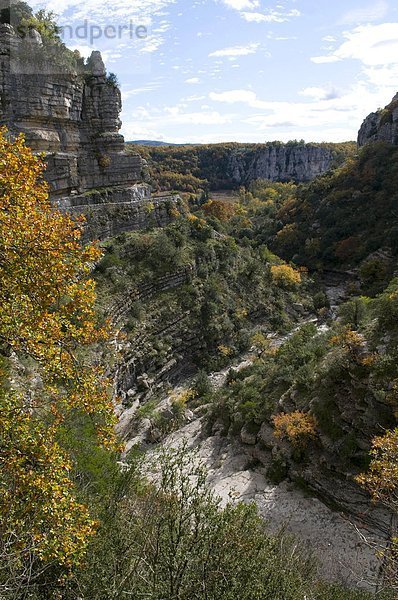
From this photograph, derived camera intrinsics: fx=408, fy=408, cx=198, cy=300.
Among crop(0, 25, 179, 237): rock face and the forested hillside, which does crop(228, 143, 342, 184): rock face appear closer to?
the forested hillside

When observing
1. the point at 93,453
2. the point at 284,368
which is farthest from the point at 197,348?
the point at 93,453

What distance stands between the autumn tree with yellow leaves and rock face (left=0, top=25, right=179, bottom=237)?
20.2m

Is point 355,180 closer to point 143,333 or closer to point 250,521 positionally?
point 143,333

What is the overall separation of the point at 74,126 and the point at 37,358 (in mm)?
25994

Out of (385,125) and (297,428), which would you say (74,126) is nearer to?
(297,428)

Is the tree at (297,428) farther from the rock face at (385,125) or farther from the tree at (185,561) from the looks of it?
the rock face at (385,125)

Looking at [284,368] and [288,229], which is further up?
[288,229]

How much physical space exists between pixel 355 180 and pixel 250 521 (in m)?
48.6

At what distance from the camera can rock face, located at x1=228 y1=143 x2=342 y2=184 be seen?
369 ft

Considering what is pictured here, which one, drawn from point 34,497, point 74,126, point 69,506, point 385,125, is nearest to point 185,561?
point 69,506

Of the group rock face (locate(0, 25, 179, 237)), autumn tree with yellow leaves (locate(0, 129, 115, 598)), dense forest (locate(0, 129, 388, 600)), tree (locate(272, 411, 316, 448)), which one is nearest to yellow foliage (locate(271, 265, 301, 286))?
rock face (locate(0, 25, 179, 237))

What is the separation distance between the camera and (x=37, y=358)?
5.97 metres

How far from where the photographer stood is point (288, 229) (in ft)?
161

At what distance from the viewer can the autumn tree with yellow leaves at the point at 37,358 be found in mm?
5316
